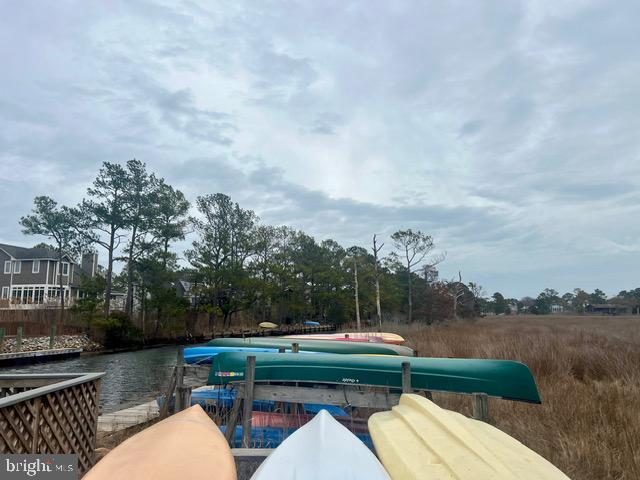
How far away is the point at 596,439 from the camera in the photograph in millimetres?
4383

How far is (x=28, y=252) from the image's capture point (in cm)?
4334

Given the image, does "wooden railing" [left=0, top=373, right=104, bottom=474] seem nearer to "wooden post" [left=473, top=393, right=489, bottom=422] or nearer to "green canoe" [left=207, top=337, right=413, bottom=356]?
"wooden post" [left=473, top=393, right=489, bottom=422]

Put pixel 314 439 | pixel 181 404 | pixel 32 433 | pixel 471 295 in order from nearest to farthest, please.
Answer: pixel 314 439 < pixel 32 433 < pixel 181 404 < pixel 471 295

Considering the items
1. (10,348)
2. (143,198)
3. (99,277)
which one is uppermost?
(143,198)

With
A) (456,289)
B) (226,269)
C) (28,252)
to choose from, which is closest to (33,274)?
(28,252)

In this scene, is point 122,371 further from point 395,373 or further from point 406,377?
point 406,377

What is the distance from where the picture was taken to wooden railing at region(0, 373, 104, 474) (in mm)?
3118

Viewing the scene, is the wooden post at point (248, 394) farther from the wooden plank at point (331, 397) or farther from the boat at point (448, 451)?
the boat at point (448, 451)

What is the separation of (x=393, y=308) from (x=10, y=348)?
113 ft

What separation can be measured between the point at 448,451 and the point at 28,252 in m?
49.9

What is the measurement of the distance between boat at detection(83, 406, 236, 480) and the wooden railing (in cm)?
131

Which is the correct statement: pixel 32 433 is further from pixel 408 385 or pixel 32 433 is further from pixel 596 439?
pixel 596 439

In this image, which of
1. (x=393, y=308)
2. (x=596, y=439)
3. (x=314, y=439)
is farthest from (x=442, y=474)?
(x=393, y=308)

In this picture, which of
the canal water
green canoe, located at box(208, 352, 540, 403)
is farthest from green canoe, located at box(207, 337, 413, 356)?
green canoe, located at box(208, 352, 540, 403)
